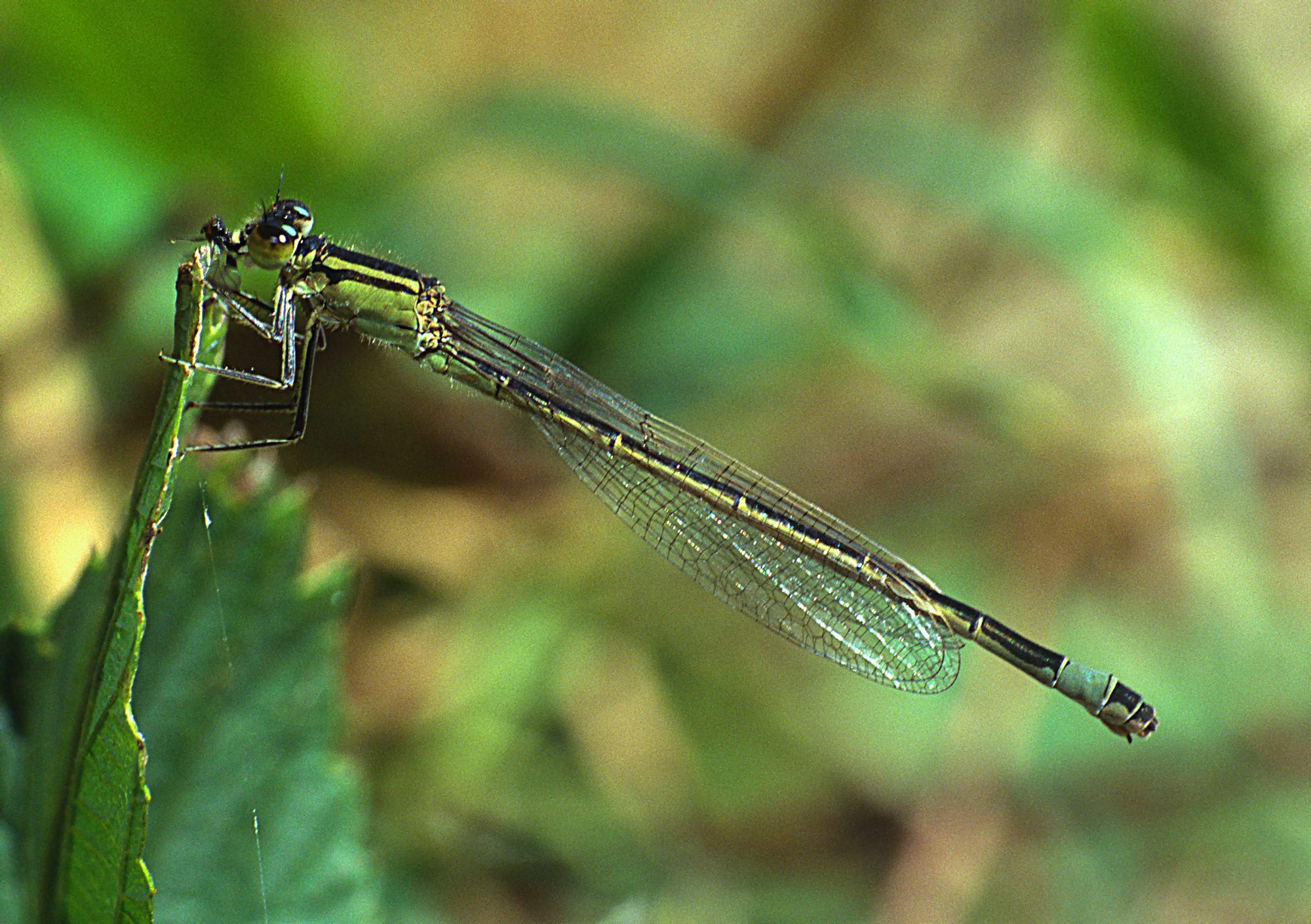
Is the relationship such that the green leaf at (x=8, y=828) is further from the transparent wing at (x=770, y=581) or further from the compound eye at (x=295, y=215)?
the transparent wing at (x=770, y=581)

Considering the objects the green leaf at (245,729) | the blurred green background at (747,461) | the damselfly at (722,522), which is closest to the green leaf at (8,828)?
the green leaf at (245,729)

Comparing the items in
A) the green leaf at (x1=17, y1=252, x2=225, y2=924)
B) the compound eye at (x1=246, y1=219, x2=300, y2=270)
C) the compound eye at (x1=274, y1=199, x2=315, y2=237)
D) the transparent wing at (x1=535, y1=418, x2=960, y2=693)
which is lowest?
the green leaf at (x1=17, y1=252, x2=225, y2=924)

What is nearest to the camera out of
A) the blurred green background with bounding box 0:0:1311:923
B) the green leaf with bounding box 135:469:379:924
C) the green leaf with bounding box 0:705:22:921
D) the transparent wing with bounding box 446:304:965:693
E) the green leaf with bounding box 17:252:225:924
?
the green leaf with bounding box 17:252:225:924

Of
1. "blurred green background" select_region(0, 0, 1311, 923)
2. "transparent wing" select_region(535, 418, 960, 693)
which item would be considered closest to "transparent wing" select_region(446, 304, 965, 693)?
"transparent wing" select_region(535, 418, 960, 693)

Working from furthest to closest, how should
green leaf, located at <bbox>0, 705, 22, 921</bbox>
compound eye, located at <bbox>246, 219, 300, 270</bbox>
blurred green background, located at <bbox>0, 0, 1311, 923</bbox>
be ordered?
blurred green background, located at <bbox>0, 0, 1311, 923</bbox> → compound eye, located at <bbox>246, 219, 300, 270</bbox> → green leaf, located at <bbox>0, 705, 22, 921</bbox>

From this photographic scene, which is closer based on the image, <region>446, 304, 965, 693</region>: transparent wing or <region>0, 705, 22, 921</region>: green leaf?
<region>0, 705, 22, 921</region>: green leaf

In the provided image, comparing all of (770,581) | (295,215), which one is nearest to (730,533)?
(770,581)

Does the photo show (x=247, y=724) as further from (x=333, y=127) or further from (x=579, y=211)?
(x=579, y=211)

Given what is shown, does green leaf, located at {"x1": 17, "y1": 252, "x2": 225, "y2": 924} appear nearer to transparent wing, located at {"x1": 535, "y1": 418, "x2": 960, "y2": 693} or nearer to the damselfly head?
the damselfly head
